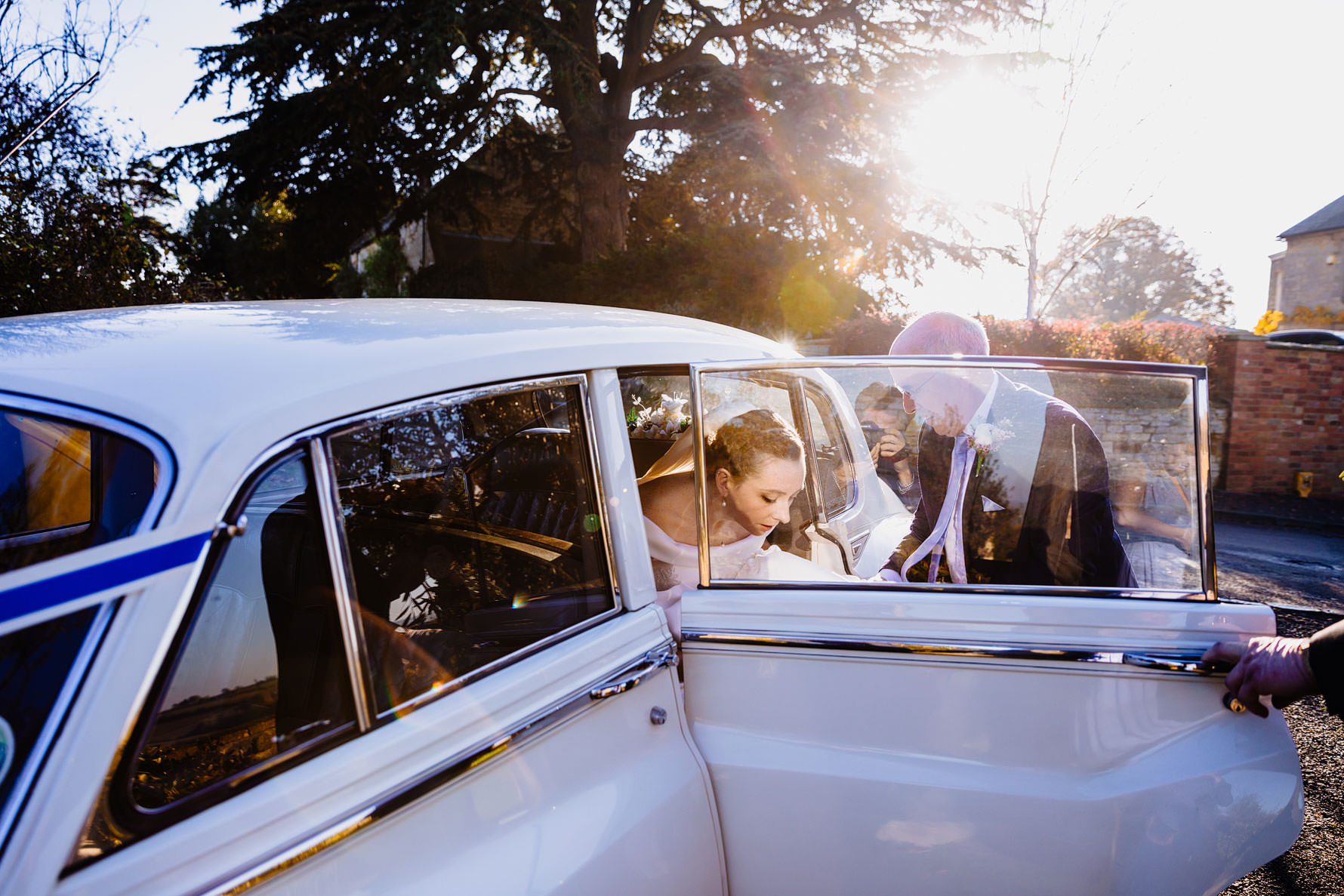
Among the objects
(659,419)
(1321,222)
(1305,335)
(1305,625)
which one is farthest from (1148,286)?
(659,419)

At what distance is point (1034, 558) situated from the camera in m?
1.90

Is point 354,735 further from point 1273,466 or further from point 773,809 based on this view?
point 1273,466

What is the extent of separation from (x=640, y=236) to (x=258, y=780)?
61.2 ft

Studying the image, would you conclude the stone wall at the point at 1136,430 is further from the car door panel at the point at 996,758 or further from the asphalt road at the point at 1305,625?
the car door panel at the point at 996,758

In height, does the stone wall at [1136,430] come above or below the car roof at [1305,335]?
above

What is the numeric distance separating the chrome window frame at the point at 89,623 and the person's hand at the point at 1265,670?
2.02m

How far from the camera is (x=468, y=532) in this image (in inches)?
83.7

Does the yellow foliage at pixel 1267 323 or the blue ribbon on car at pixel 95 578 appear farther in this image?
the yellow foliage at pixel 1267 323

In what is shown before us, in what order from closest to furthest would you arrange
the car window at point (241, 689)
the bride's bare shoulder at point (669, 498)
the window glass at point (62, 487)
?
the car window at point (241, 689) < the window glass at point (62, 487) < the bride's bare shoulder at point (669, 498)

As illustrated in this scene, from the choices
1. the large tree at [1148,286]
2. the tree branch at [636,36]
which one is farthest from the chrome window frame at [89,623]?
the large tree at [1148,286]

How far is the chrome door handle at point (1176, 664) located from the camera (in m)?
1.65

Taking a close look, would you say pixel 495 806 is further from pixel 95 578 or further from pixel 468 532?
pixel 468 532

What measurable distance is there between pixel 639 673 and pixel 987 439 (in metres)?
1.08

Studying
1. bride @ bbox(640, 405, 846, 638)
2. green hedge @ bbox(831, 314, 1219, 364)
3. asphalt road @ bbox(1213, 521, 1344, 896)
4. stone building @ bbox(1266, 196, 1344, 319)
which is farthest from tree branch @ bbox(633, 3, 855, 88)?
stone building @ bbox(1266, 196, 1344, 319)
